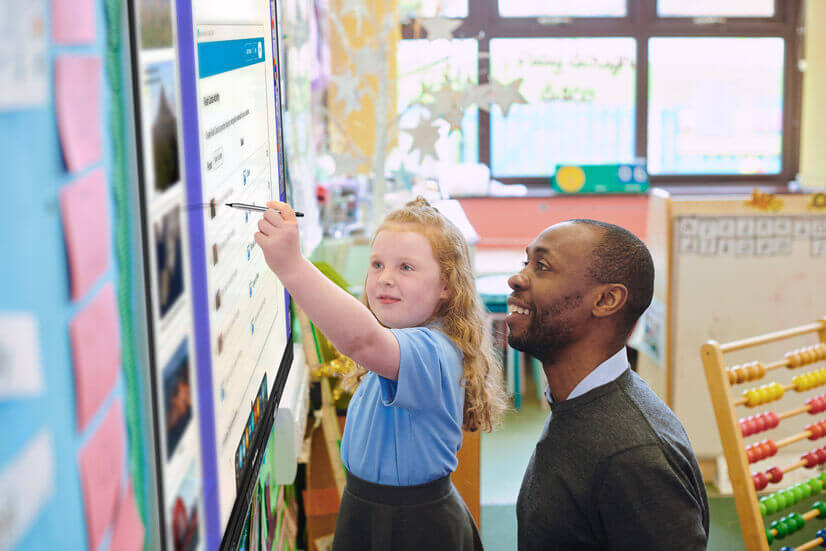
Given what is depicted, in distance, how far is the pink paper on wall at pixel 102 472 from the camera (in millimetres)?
515

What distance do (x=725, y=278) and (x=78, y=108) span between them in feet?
9.96

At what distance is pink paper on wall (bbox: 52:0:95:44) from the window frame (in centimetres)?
482

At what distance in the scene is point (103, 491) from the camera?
543 mm

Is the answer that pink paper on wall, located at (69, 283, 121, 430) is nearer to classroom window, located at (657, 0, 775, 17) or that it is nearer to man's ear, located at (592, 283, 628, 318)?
man's ear, located at (592, 283, 628, 318)

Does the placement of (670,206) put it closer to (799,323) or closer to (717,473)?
(799,323)

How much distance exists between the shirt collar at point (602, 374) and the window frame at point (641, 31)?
14.0ft

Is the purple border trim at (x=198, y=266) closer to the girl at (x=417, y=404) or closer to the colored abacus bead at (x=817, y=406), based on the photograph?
the girl at (x=417, y=404)

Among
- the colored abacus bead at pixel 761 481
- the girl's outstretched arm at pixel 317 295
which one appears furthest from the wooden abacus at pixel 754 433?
the girl's outstretched arm at pixel 317 295

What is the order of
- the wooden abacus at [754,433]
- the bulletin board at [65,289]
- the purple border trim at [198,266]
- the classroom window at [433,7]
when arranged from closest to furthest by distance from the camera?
the bulletin board at [65,289] < the purple border trim at [198,266] < the wooden abacus at [754,433] < the classroom window at [433,7]

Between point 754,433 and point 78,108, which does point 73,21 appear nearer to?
point 78,108

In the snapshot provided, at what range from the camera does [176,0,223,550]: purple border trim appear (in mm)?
773

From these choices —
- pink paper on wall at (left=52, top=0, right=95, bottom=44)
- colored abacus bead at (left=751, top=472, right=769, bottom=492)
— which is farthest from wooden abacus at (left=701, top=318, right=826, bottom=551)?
pink paper on wall at (left=52, top=0, right=95, bottom=44)

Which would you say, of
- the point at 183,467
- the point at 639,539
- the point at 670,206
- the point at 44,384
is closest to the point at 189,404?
the point at 183,467

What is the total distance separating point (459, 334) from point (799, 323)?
2.32 metres
